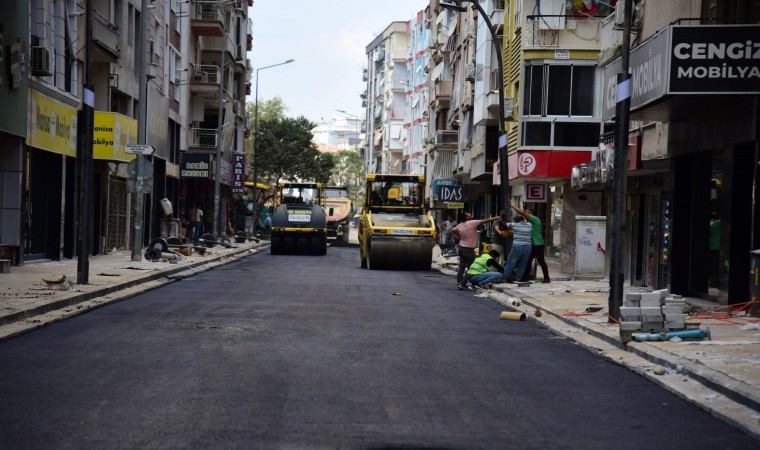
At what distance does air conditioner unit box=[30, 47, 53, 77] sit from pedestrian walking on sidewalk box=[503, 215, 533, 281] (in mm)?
11229

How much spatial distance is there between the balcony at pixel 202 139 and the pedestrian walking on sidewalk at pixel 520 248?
32.6 metres

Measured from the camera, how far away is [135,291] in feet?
63.5

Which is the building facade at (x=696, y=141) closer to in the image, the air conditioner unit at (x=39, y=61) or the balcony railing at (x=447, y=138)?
the air conditioner unit at (x=39, y=61)

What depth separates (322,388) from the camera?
8.51m

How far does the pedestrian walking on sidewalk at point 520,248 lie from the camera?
79.1 feet

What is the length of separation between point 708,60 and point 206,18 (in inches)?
1630

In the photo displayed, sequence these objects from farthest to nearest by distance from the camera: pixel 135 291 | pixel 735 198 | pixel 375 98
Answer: pixel 375 98
pixel 135 291
pixel 735 198

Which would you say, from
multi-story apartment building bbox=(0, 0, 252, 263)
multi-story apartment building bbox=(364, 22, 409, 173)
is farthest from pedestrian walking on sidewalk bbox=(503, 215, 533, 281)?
multi-story apartment building bbox=(364, 22, 409, 173)

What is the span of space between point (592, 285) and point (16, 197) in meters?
13.1

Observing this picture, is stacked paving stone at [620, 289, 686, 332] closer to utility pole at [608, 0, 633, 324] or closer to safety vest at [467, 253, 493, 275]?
utility pole at [608, 0, 633, 324]

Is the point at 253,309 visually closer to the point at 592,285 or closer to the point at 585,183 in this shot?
the point at 592,285

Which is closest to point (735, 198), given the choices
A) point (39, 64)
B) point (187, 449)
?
point (187, 449)

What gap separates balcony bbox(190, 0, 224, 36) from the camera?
5297 cm

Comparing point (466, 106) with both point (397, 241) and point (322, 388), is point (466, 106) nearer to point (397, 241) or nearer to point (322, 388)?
point (397, 241)
